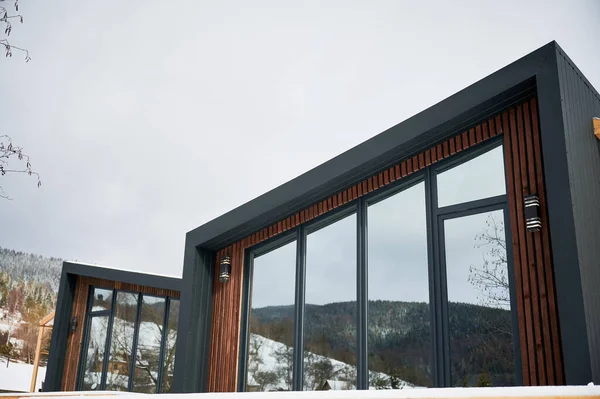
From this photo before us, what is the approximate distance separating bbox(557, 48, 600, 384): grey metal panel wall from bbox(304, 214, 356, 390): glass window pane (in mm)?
2370

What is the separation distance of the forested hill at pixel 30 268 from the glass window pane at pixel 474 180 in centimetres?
3132

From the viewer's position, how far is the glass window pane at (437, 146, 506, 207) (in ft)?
16.9

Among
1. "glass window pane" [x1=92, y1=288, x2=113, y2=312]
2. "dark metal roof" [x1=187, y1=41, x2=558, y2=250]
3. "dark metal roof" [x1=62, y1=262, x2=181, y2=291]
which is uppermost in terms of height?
"dark metal roof" [x1=187, y1=41, x2=558, y2=250]

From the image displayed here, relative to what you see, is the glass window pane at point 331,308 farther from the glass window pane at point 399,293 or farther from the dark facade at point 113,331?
the dark facade at point 113,331

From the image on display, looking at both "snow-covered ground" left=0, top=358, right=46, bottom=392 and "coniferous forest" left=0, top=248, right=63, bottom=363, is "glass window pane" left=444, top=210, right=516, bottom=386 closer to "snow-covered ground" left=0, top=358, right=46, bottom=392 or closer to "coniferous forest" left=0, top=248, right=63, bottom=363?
"snow-covered ground" left=0, top=358, right=46, bottom=392

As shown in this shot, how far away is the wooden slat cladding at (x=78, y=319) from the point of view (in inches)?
399

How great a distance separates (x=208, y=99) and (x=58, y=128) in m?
10.7

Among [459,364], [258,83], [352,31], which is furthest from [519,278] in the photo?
[258,83]

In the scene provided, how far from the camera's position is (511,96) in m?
4.98

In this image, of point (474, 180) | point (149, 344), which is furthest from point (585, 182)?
point (149, 344)

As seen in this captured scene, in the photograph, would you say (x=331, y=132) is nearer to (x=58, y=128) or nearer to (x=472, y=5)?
(x=472, y=5)

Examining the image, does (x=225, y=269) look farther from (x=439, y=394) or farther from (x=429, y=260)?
(x=439, y=394)

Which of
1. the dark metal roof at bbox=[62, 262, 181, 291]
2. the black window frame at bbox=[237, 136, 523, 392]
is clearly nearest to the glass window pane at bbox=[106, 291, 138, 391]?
the dark metal roof at bbox=[62, 262, 181, 291]

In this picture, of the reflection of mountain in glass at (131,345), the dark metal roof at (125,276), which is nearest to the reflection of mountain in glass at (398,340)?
the dark metal roof at (125,276)
